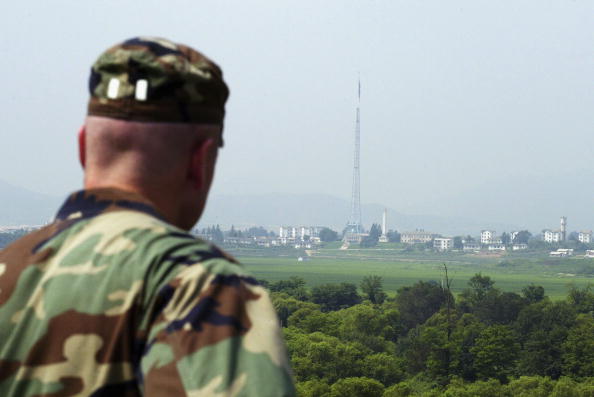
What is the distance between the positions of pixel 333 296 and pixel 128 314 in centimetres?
11868

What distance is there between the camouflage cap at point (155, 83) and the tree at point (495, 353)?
296 feet

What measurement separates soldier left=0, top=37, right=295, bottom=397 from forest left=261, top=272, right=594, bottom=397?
66.9m

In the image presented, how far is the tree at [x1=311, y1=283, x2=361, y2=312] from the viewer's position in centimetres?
11981

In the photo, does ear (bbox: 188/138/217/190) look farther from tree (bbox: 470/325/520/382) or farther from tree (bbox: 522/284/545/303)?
tree (bbox: 522/284/545/303)

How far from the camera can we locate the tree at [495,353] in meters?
90.4

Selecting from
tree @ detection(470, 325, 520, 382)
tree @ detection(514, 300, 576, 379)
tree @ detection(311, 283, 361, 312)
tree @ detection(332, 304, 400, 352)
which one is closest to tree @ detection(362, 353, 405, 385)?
tree @ detection(332, 304, 400, 352)

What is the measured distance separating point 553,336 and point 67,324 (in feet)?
316

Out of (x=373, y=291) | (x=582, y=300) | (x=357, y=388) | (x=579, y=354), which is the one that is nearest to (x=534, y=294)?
(x=582, y=300)

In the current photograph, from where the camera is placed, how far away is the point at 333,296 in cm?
11988

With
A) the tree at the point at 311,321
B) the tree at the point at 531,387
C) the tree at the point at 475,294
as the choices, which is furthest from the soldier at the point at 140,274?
the tree at the point at 475,294

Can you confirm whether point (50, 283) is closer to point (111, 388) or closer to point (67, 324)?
point (67, 324)

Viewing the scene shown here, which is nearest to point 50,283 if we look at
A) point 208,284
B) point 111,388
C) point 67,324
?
point 67,324

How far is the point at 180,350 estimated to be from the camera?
1.68 meters

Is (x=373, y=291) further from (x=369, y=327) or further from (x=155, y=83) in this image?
(x=155, y=83)
